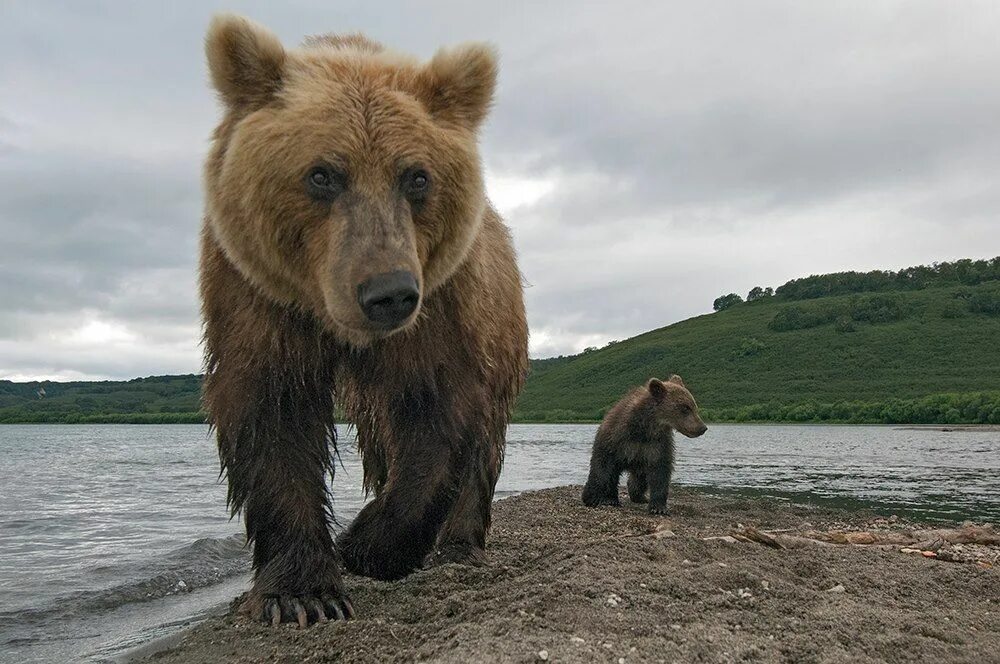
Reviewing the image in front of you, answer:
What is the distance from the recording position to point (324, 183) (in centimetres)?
341

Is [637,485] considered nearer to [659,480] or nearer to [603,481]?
[603,481]

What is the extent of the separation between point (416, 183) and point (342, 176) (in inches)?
12.3

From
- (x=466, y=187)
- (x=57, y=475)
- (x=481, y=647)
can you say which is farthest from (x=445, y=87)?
(x=57, y=475)

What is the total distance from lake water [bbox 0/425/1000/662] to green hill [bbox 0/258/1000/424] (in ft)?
111

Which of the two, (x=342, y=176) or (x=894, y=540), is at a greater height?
(x=342, y=176)

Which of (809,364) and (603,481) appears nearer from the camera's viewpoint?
(603,481)

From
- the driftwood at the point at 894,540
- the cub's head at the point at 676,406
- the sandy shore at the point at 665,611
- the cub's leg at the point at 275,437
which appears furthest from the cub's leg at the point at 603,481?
the cub's leg at the point at 275,437

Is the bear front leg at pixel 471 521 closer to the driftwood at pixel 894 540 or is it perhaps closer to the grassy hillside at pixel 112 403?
the driftwood at pixel 894 540

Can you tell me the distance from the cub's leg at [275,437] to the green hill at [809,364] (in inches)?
1882

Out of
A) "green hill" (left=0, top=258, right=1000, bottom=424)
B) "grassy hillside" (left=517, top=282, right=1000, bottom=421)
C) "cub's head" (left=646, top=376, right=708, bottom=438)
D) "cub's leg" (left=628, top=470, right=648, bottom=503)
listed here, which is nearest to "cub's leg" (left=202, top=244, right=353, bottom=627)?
"cub's leg" (left=628, top=470, right=648, bottom=503)

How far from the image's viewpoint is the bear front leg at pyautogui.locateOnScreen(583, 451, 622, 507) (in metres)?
9.67

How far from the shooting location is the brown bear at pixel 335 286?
3410 millimetres

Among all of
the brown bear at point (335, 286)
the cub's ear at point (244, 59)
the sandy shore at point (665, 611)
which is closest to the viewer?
the sandy shore at point (665, 611)

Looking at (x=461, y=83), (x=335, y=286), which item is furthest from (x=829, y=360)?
(x=335, y=286)
